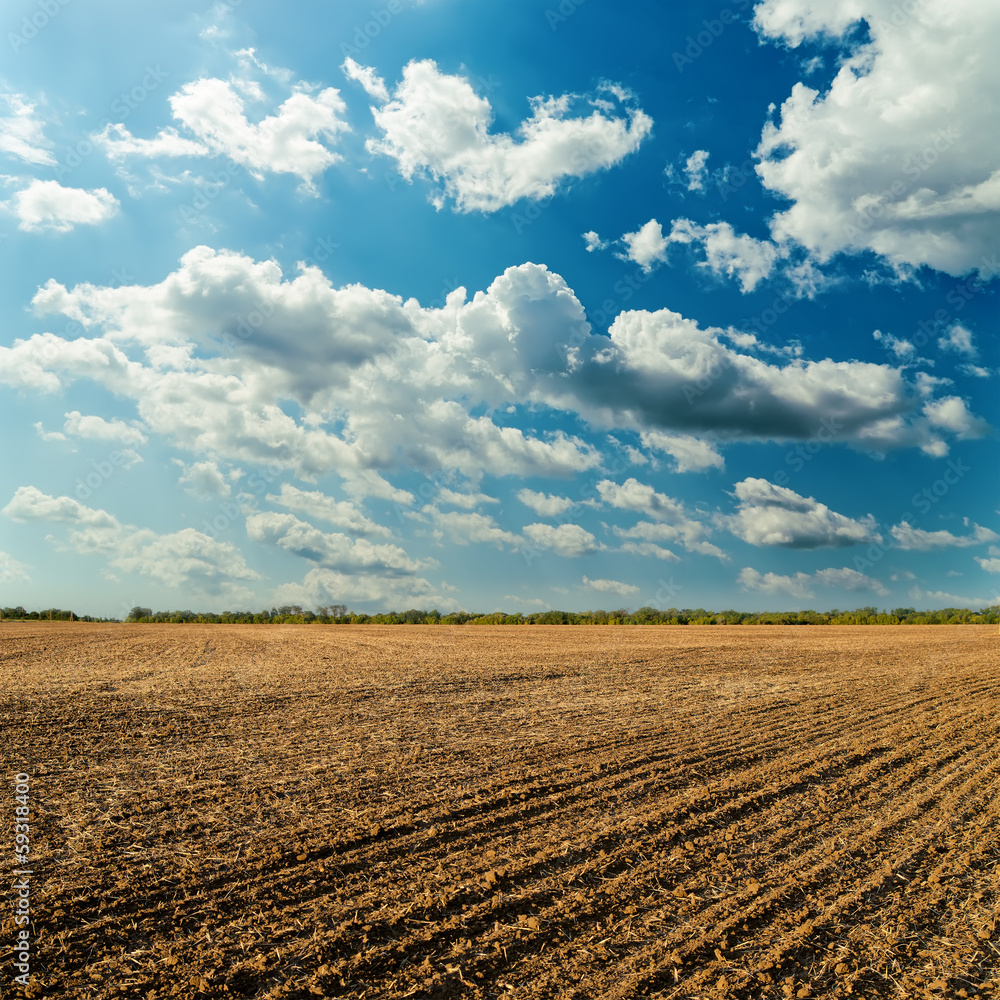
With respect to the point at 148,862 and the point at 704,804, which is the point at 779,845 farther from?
the point at 148,862

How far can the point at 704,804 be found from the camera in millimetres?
6969

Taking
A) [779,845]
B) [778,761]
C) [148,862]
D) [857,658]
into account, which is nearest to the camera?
[148,862]

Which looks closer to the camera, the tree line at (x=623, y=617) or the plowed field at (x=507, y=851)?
the plowed field at (x=507, y=851)

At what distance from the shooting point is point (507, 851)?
222 inches

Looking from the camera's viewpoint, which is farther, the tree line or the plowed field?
the tree line

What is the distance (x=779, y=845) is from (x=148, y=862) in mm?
5881

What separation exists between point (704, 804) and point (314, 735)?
21.4 ft

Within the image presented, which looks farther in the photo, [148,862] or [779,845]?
[779,845]

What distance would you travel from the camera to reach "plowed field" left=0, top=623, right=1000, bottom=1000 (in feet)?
13.3

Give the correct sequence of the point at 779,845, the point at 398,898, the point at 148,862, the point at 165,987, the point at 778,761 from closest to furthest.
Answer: the point at 165,987
the point at 398,898
the point at 148,862
the point at 779,845
the point at 778,761

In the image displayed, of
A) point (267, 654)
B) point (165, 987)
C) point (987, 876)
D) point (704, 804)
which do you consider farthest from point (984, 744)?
point (267, 654)

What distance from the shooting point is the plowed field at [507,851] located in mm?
4051

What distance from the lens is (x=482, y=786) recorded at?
24.4ft

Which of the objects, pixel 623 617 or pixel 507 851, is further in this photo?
pixel 623 617
